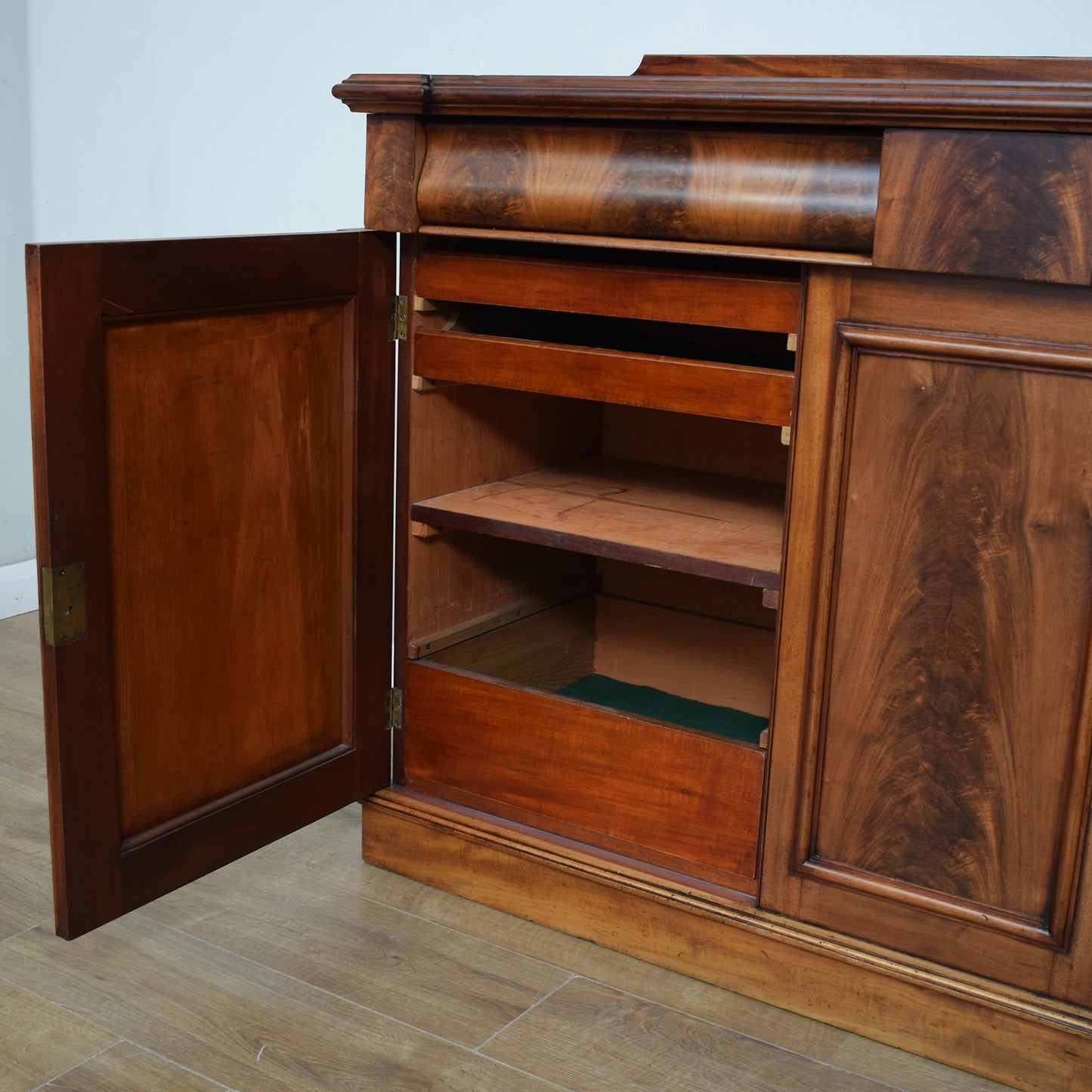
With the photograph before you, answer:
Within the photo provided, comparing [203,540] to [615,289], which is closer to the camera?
[203,540]

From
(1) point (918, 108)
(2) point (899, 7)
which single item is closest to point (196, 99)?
(2) point (899, 7)

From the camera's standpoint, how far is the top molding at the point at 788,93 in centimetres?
148

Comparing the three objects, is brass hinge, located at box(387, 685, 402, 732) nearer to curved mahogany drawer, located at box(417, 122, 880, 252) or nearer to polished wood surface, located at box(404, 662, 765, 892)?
polished wood surface, located at box(404, 662, 765, 892)

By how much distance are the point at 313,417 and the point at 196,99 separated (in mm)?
1690

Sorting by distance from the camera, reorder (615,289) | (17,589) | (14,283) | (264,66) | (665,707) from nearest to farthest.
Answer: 1. (615,289)
2. (665,707)
3. (264,66)
4. (14,283)
5. (17,589)

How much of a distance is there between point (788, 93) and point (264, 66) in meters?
1.85

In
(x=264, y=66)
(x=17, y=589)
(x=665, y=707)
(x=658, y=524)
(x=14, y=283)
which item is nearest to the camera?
(x=658, y=524)

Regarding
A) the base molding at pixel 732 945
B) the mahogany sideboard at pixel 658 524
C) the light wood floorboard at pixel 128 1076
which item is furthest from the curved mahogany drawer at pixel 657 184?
the light wood floorboard at pixel 128 1076

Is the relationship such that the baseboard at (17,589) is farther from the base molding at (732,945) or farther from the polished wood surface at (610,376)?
the polished wood surface at (610,376)

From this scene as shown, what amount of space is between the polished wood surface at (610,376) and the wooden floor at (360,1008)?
884mm

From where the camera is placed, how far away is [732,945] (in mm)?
1963

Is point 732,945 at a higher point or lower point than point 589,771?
lower

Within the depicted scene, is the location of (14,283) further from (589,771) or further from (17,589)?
(589,771)

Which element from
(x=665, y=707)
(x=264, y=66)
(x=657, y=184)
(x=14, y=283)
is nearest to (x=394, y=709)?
(x=665, y=707)
